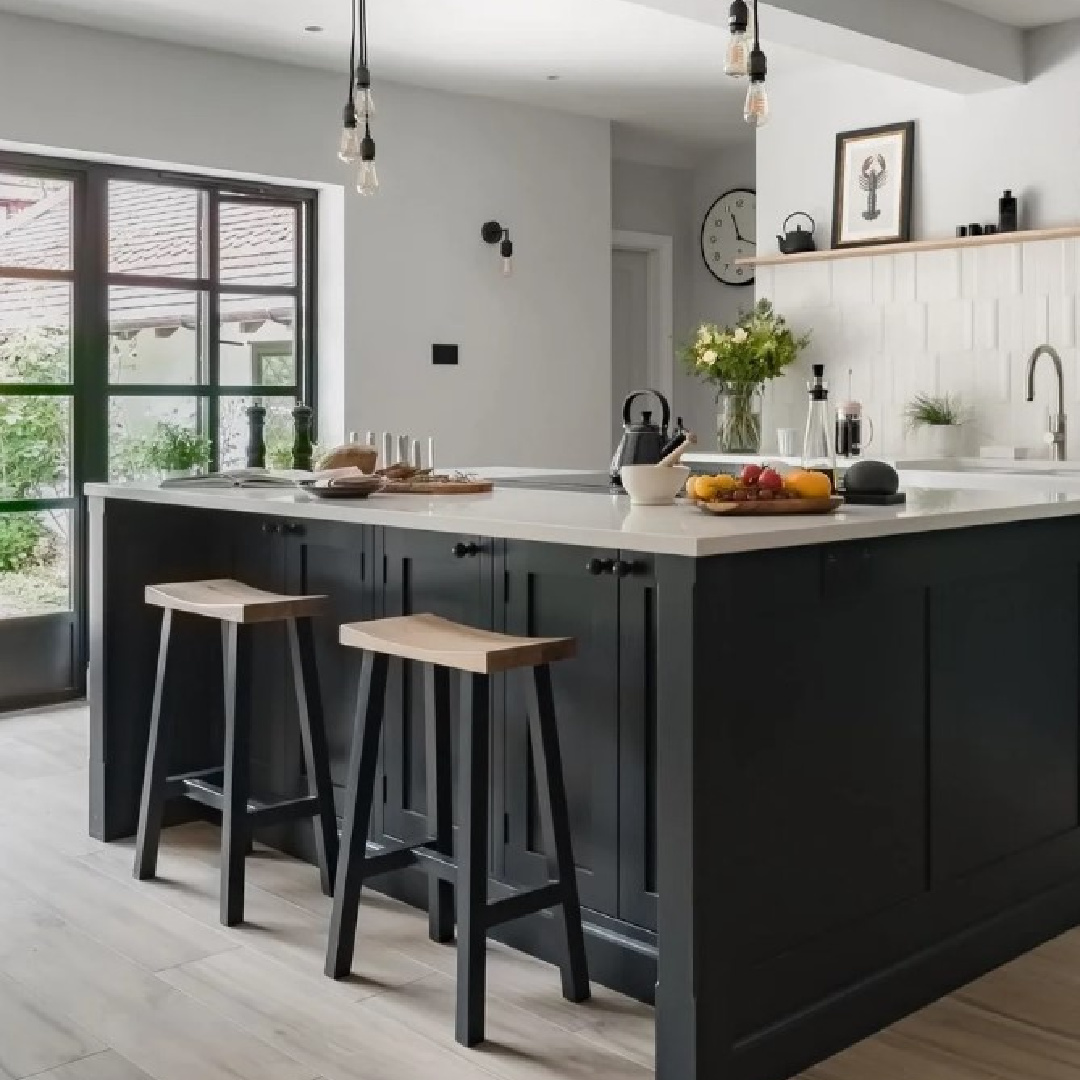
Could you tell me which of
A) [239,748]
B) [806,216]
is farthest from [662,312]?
[239,748]

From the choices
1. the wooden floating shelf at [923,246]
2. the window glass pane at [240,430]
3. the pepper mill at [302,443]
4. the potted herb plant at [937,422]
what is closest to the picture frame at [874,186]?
the wooden floating shelf at [923,246]

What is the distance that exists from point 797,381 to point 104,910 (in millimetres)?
4264

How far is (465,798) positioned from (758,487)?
0.79 metres

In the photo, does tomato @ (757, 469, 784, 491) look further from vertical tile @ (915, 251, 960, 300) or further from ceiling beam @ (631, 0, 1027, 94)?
vertical tile @ (915, 251, 960, 300)

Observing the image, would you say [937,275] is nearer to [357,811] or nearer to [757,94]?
[757,94]

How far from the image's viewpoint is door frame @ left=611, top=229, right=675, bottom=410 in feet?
26.8

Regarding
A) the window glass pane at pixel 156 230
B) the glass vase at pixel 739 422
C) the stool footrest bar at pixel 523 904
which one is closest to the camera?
the stool footrest bar at pixel 523 904

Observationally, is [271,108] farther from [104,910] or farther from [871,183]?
[104,910]

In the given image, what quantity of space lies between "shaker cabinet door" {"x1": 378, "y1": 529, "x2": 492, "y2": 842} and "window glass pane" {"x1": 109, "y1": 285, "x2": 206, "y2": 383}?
2.97 metres

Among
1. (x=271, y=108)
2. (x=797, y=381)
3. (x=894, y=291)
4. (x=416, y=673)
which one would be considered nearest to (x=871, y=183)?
(x=894, y=291)

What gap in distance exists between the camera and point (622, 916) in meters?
2.76

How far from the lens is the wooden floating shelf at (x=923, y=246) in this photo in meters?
5.45

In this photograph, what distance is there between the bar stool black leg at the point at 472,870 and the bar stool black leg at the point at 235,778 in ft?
2.55

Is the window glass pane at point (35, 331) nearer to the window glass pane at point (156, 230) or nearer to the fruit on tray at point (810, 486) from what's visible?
the window glass pane at point (156, 230)
